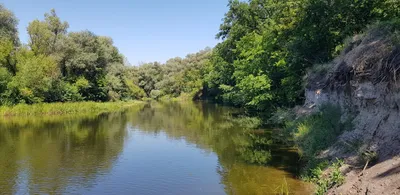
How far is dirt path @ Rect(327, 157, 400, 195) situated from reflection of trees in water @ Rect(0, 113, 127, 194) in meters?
10.4

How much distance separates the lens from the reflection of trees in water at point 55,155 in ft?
49.9

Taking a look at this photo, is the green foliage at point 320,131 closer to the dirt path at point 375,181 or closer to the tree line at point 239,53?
the dirt path at point 375,181

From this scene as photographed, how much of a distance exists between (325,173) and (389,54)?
5.09 meters

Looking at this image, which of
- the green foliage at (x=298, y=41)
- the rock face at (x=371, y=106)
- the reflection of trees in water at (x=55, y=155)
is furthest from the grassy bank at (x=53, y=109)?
the rock face at (x=371, y=106)

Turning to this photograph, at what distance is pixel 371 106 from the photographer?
14.2m

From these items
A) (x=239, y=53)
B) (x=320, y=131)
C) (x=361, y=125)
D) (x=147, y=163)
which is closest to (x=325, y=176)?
(x=361, y=125)

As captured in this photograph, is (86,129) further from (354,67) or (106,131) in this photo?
(354,67)

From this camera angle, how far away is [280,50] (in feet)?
109

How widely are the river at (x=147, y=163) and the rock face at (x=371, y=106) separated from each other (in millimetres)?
2310

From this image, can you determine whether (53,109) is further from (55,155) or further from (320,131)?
(320,131)

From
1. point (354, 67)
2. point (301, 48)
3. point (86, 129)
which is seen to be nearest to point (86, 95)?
point (86, 129)

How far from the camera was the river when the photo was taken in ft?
46.2

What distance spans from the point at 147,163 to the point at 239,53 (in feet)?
110

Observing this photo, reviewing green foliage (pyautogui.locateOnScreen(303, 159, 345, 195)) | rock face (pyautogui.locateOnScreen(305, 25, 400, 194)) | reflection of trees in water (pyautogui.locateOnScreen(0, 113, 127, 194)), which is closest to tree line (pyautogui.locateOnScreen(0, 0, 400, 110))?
rock face (pyautogui.locateOnScreen(305, 25, 400, 194))
